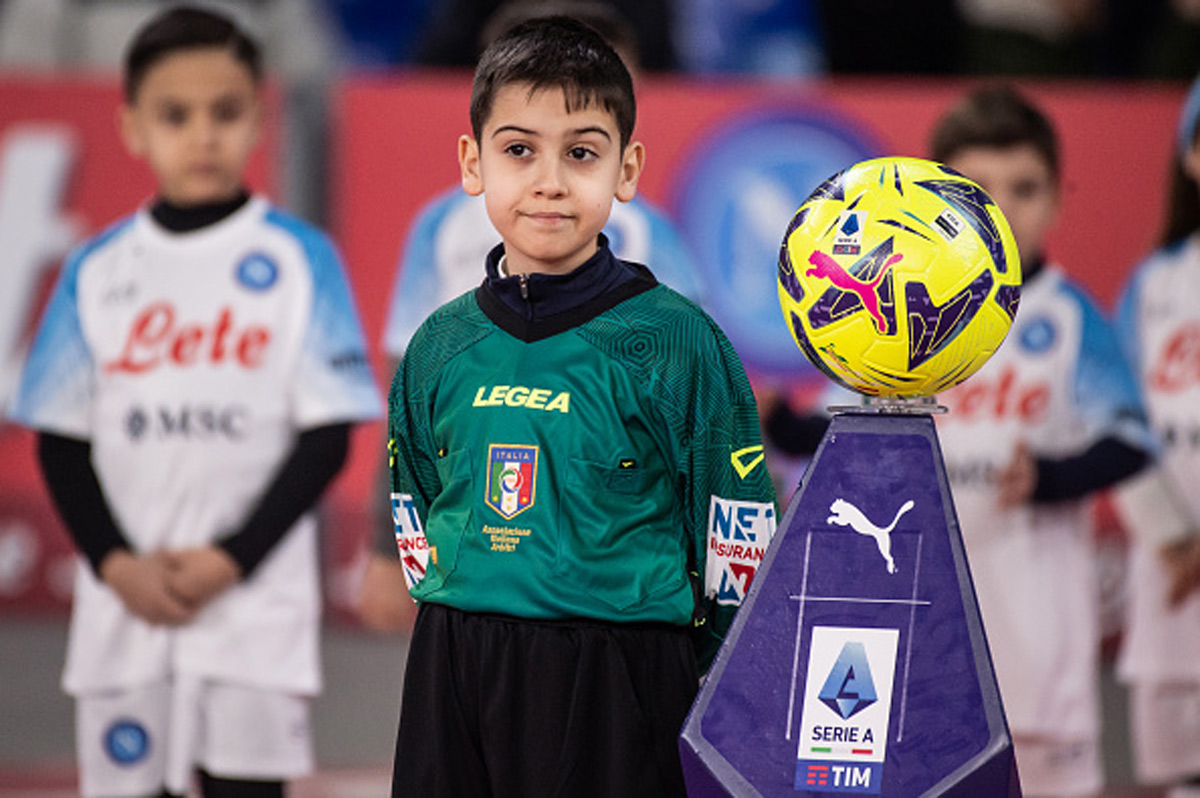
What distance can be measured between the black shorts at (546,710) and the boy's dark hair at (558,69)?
74cm

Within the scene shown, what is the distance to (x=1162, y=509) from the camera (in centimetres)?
470

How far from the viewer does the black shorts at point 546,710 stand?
2365 mm

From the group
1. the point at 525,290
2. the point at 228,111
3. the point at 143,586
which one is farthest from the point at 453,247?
the point at 525,290

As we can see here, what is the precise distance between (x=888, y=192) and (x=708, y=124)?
171 inches

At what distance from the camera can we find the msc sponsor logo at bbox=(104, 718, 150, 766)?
366 cm

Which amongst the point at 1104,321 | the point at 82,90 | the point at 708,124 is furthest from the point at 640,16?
the point at 1104,321

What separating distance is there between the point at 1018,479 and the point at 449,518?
77.6 inches

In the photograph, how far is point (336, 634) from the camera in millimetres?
6668

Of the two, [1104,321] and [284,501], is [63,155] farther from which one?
[1104,321]

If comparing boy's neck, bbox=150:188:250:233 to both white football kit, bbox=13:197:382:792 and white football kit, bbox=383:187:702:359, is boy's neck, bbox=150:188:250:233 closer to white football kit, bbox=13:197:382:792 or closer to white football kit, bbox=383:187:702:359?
white football kit, bbox=13:197:382:792

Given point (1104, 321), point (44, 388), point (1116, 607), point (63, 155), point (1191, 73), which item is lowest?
point (1116, 607)

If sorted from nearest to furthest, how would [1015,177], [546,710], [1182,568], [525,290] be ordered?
[546,710]
[525,290]
[1015,177]
[1182,568]

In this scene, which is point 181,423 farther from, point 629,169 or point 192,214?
point 629,169

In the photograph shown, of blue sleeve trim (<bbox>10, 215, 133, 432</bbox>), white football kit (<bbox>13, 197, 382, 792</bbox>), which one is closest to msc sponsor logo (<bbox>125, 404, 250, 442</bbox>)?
white football kit (<bbox>13, 197, 382, 792</bbox>)
